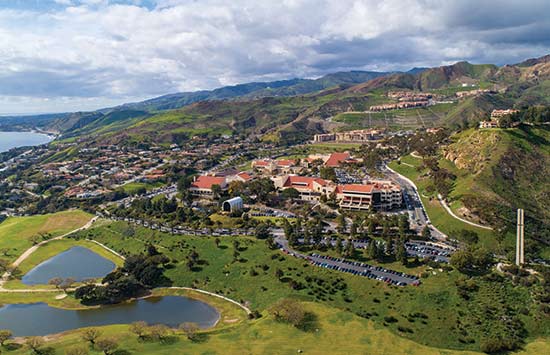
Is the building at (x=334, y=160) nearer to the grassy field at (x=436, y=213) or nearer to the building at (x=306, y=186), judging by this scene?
the grassy field at (x=436, y=213)

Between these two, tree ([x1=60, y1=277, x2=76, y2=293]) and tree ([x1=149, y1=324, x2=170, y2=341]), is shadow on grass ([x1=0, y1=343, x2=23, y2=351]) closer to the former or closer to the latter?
tree ([x1=60, y1=277, x2=76, y2=293])

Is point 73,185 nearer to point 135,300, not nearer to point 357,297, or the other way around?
point 135,300

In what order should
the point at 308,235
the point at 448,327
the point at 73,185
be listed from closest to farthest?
the point at 448,327 < the point at 308,235 < the point at 73,185

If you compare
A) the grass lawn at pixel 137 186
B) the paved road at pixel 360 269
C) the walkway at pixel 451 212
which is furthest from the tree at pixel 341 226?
the grass lawn at pixel 137 186

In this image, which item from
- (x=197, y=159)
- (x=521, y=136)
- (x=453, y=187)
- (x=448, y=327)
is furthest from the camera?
(x=197, y=159)

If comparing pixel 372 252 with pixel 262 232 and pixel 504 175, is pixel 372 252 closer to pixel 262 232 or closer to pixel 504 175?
pixel 262 232

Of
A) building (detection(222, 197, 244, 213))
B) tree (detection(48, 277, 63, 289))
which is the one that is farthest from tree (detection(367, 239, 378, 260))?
tree (detection(48, 277, 63, 289))

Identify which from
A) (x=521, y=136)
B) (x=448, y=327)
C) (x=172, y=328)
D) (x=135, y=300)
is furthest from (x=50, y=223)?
(x=521, y=136)

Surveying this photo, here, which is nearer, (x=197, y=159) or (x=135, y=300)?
(x=135, y=300)
